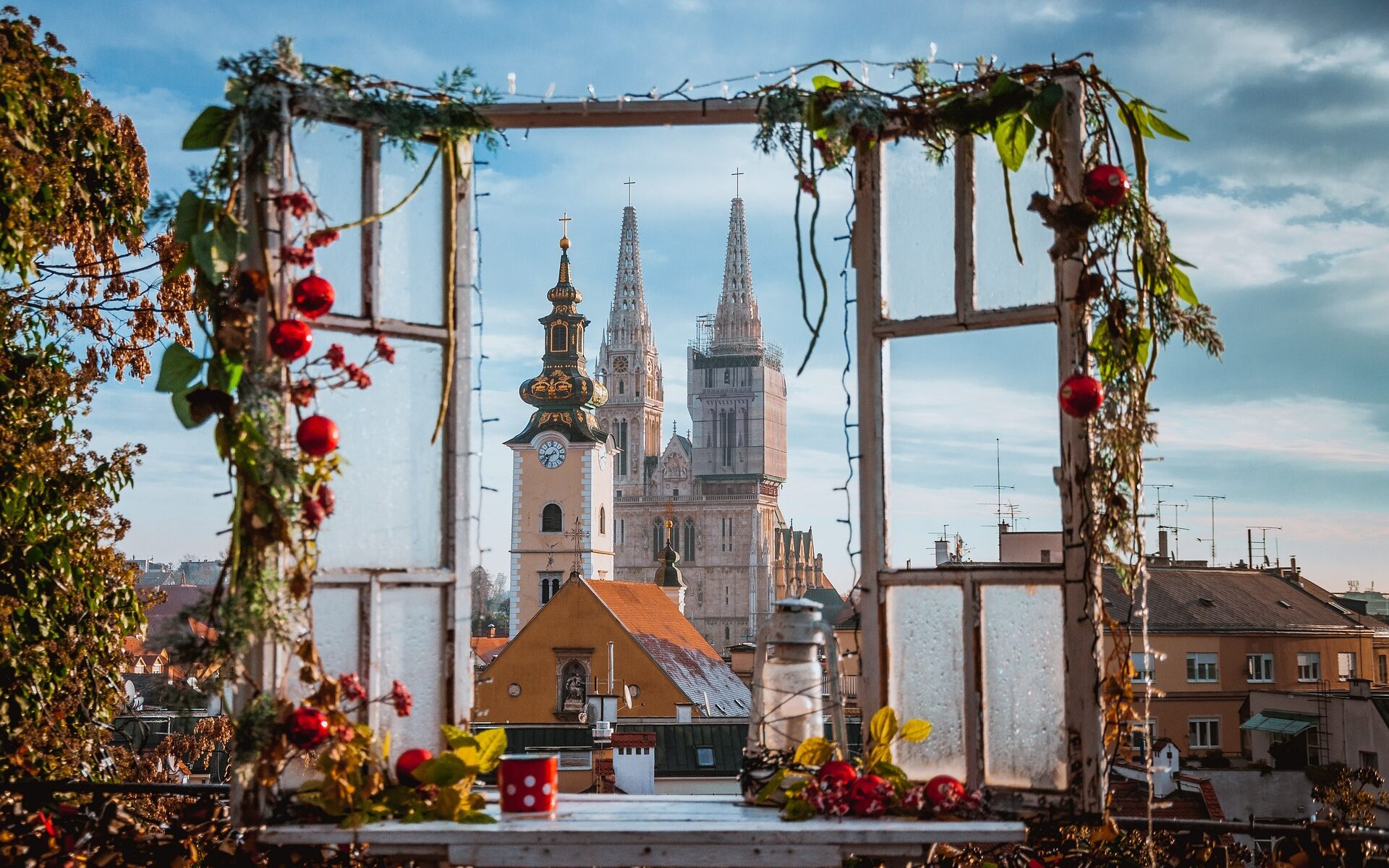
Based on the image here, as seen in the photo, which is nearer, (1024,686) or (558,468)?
(1024,686)

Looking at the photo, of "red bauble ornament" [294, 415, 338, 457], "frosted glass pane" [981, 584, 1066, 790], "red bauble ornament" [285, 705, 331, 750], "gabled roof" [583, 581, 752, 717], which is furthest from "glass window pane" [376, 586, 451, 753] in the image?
"gabled roof" [583, 581, 752, 717]

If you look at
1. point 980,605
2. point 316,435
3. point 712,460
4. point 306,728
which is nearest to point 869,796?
point 980,605

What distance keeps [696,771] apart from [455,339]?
1893 cm

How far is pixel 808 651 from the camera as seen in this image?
2.80 m

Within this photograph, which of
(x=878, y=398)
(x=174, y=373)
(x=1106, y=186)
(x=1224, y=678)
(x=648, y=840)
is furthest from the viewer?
(x=1224, y=678)

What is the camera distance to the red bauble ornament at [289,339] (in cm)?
251

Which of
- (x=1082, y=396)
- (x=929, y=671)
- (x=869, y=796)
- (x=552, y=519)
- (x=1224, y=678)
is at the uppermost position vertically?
(x=552, y=519)

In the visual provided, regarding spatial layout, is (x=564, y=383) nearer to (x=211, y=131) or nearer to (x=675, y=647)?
(x=675, y=647)

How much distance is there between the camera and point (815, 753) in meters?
2.70

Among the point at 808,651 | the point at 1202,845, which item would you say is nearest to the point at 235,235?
the point at 808,651

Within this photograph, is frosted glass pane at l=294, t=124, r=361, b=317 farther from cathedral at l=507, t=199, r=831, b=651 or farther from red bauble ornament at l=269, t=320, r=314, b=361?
cathedral at l=507, t=199, r=831, b=651

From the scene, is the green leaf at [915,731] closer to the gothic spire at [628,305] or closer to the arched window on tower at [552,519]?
the arched window on tower at [552,519]

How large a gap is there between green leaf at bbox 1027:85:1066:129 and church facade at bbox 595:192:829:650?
247ft

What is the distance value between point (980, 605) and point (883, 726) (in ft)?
0.92
